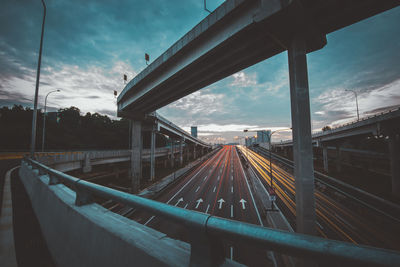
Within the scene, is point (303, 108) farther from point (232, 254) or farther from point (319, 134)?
point (319, 134)

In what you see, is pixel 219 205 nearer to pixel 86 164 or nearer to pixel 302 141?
pixel 302 141

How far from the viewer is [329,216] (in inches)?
650

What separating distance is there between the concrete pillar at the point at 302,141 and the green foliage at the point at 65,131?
40427mm

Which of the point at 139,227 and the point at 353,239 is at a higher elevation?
the point at 139,227

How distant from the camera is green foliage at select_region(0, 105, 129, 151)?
35.5 m

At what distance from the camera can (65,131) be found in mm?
49719

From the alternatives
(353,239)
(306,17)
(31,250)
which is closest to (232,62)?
(306,17)

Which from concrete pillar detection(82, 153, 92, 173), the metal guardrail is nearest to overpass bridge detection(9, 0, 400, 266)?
the metal guardrail

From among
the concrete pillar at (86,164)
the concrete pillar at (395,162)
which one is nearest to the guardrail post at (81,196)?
the concrete pillar at (86,164)

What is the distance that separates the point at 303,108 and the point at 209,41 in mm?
7734

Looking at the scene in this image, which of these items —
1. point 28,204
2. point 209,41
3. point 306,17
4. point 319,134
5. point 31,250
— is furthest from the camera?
point 319,134

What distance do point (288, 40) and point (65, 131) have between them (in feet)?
213

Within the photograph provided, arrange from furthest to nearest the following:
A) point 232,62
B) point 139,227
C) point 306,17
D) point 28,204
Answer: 1. point 232,62
2. point 306,17
3. point 28,204
4. point 139,227

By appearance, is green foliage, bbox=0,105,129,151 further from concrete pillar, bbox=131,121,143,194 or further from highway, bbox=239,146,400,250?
highway, bbox=239,146,400,250
